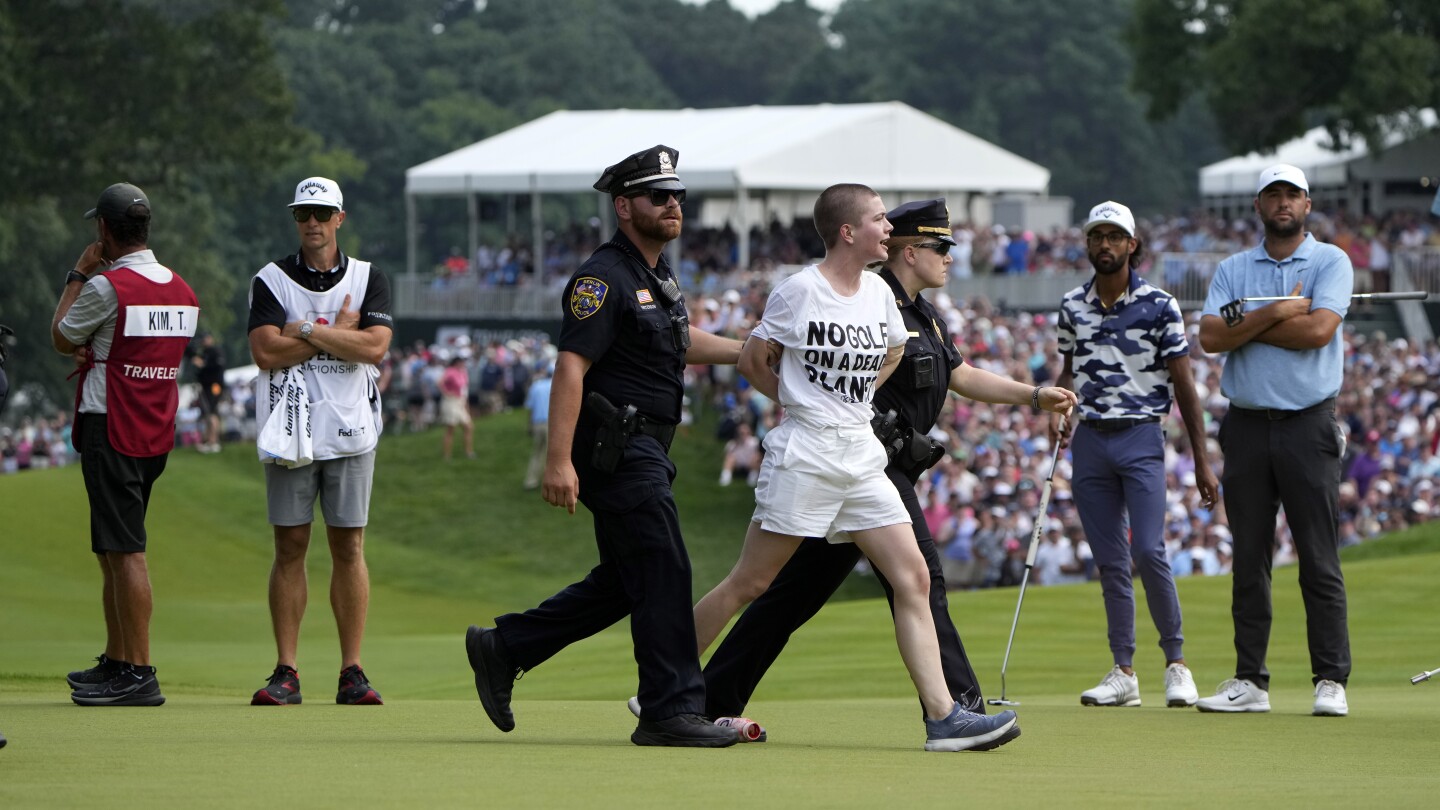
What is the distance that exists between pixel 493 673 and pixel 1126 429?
351cm

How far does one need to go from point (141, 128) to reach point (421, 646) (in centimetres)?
2915

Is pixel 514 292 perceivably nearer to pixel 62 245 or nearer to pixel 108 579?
pixel 62 245

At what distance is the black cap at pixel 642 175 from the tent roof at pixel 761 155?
3416cm

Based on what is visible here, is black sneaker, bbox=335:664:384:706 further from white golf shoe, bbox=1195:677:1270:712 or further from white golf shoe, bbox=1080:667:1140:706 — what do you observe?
white golf shoe, bbox=1195:677:1270:712

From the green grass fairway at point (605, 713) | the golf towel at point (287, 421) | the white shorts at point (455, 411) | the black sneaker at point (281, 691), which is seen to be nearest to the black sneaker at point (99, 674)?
the green grass fairway at point (605, 713)

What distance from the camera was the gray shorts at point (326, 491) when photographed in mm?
8469

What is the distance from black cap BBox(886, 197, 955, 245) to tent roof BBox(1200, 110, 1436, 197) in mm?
33356

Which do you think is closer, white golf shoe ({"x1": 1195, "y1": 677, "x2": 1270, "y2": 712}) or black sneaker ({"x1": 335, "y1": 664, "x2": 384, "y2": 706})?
black sneaker ({"x1": 335, "y1": 664, "x2": 384, "y2": 706})

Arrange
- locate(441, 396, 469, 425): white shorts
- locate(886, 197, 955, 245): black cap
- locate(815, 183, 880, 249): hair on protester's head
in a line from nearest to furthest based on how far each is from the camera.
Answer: locate(815, 183, 880, 249): hair on protester's head → locate(886, 197, 955, 245): black cap → locate(441, 396, 469, 425): white shorts

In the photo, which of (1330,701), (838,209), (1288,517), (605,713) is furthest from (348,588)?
(1330,701)

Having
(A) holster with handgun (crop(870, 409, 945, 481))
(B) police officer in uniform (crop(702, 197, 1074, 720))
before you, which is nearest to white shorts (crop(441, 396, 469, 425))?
(B) police officer in uniform (crop(702, 197, 1074, 720))

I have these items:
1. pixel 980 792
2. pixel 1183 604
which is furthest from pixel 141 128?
pixel 980 792

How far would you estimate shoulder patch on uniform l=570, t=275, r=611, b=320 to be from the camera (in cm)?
677

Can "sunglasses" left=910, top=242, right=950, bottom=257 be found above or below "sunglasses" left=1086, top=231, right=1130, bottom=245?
below
